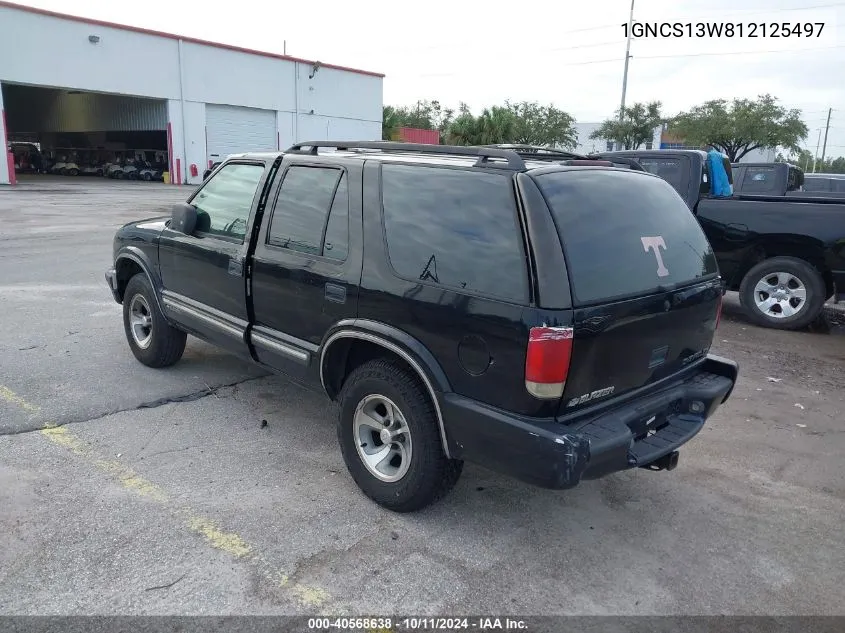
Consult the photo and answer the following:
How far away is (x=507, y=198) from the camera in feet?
9.90

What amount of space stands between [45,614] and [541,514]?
2.39m

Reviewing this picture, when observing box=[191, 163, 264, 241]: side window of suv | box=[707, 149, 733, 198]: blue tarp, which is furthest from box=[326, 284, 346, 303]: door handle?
box=[707, 149, 733, 198]: blue tarp

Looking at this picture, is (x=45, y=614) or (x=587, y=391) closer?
(x=45, y=614)

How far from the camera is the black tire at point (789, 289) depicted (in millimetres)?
7422

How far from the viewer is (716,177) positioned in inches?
328

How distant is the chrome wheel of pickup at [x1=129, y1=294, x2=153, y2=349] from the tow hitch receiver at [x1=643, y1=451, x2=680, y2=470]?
4.06 metres

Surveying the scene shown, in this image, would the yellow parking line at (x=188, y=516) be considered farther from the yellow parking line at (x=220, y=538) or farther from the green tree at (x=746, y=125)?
the green tree at (x=746, y=125)

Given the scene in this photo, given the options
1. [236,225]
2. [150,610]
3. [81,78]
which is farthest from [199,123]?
[150,610]

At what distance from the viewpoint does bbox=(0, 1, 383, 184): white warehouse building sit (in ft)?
94.8

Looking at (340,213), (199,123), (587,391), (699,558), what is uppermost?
(199,123)

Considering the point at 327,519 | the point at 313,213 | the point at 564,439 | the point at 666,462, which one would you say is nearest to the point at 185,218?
the point at 313,213

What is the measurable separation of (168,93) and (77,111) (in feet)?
53.3

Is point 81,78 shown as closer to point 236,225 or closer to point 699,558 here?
point 236,225

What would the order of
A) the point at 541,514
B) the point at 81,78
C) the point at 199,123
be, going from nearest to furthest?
the point at 541,514 → the point at 81,78 → the point at 199,123
